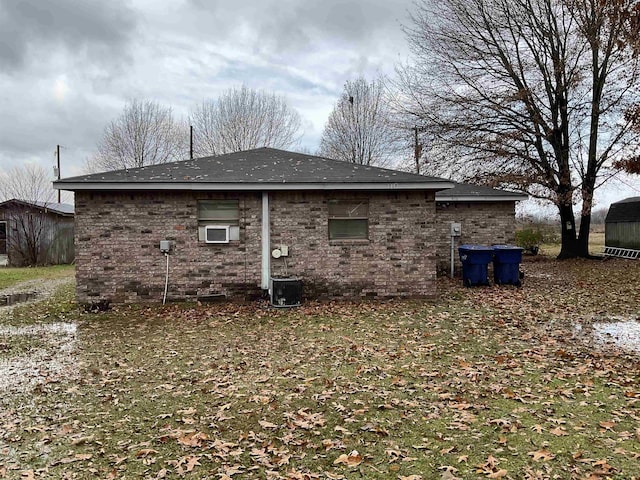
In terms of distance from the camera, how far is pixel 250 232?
1001 cm

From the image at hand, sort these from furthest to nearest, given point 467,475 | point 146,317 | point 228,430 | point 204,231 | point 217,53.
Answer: point 217,53
point 204,231
point 146,317
point 228,430
point 467,475

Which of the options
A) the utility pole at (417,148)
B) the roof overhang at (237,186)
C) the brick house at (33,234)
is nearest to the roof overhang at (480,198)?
the roof overhang at (237,186)

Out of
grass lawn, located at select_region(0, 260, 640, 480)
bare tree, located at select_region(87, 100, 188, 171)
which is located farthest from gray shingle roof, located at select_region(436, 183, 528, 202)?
bare tree, located at select_region(87, 100, 188, 171)

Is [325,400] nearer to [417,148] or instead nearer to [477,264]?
[477,264]

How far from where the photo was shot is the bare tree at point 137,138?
29734mm

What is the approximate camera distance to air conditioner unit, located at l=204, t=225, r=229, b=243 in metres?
9.92

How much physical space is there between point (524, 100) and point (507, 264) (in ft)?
30.8

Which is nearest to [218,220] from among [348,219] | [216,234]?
[216,234]

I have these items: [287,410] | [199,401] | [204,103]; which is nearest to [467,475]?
[287,410]

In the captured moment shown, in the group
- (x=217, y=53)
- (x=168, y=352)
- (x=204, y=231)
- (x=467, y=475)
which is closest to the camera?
(x=467, y=475)

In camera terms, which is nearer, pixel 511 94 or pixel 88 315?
pixel 88 315

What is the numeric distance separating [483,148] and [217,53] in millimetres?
11414

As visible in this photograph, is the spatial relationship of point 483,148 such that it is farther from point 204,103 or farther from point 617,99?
point 204,103

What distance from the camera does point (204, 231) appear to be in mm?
9961
